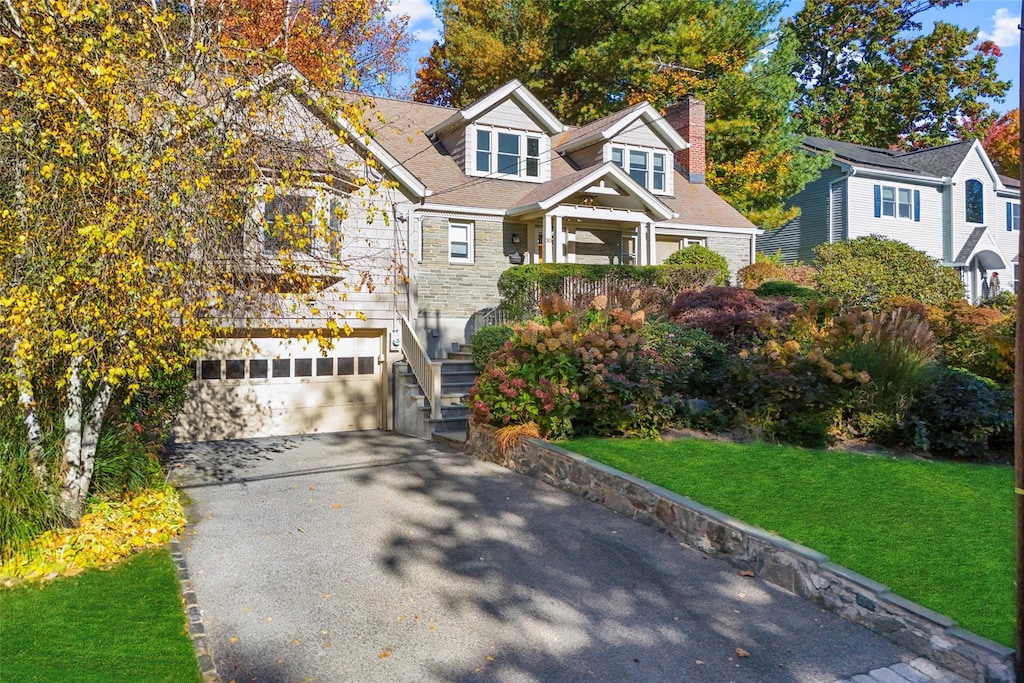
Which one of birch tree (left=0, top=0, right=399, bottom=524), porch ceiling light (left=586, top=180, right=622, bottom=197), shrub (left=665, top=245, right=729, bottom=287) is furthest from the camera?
shrub (left=665, top=245, right=729, bottom=287)

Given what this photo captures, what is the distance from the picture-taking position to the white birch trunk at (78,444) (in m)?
7.20

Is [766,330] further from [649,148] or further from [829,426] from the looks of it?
[649,148]

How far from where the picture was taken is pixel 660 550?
755cm

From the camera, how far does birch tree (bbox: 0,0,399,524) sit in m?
6.21

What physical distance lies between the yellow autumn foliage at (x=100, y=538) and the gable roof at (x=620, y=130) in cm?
1709

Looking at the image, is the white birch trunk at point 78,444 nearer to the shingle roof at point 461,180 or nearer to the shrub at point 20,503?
the shrub at point 20,503

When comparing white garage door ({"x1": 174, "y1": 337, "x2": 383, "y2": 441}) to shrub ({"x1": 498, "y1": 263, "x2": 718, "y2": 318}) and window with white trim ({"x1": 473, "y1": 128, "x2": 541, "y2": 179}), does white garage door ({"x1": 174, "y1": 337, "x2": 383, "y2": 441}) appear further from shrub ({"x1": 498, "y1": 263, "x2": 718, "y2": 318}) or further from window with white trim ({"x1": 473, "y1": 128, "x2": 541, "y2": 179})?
window with white trim ({"x1": 473, "y1": 128, "x2": 541, "y2": 179})

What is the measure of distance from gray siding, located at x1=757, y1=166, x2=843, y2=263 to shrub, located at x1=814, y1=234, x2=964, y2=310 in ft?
16.8

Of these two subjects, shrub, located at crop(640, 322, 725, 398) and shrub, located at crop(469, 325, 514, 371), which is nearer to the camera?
shrub, located at crop(640, 322, 725, 398)

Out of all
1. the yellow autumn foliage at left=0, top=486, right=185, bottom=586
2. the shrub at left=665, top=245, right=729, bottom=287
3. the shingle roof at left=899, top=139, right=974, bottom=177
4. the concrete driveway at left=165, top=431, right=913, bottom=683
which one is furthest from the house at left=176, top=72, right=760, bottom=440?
the shingle roof at left=899, top=139, right=974, bottom=177

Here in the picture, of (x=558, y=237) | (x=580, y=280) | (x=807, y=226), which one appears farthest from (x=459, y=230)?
(x=807, y=226)

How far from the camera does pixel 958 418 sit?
10227 millimetres

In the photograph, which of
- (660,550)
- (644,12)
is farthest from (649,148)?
(660,550)

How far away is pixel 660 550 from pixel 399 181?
417 inches
